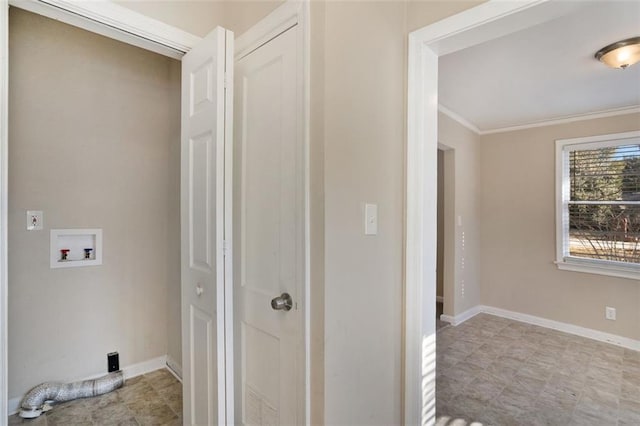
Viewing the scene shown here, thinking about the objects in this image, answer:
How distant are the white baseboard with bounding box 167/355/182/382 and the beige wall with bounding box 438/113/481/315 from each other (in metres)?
2.96

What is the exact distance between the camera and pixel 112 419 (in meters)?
2.03

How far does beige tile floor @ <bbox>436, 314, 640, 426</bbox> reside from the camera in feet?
7.20

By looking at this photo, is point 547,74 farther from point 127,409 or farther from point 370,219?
point 127,409

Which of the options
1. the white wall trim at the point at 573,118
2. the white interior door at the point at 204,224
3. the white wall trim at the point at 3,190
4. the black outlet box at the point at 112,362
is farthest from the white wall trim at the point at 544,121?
the black outlet box at the point at 112,362

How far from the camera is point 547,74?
104 inches

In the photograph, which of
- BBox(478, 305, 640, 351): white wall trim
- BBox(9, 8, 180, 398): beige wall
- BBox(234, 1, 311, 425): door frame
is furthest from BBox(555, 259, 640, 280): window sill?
BBox(9, 8, 180, 398): beige wall

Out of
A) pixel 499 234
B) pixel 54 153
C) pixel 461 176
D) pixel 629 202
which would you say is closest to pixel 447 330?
pixel 499 234

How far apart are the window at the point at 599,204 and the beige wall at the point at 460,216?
35.1 inches

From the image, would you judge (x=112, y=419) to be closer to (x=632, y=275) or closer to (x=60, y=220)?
(x=60, y=220)

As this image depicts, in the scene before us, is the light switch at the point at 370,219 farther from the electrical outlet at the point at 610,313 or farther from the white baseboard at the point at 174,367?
the electrical outlet at the point at 610,313

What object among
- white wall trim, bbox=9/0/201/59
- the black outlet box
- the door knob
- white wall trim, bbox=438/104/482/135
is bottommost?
the black outlet box

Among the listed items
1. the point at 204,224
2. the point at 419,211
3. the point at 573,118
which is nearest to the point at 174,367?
the point at 204,224

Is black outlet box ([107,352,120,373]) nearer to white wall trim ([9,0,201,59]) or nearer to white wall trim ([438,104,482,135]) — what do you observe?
white wall trim ([9,0,201,59])

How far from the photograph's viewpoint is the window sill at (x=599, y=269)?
3.32m
